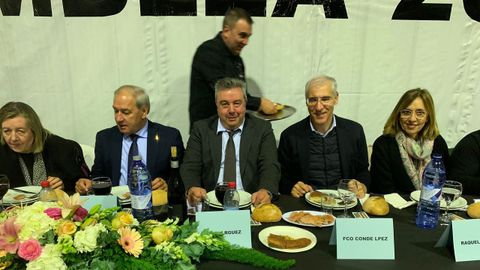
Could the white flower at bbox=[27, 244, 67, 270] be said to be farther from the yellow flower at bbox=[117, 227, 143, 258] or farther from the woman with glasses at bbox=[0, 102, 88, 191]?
the woman with glasses at bbox=[0, 102, 88, 191]

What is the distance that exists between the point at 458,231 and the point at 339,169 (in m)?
1.11

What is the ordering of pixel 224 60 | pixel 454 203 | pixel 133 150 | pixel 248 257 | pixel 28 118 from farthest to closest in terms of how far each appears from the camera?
pixel 224 60
pixel 133 150
pixel 28 118
pixel 454 203
pixel 248 257

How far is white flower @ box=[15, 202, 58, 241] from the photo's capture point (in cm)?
106

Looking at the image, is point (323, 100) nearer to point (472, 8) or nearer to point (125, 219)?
point (125, 219)

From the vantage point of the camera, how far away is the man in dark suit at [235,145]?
2270 mm

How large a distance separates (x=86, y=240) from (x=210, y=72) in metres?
2.02

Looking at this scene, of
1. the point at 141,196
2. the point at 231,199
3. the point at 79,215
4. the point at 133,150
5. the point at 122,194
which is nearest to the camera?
the point at 79,215

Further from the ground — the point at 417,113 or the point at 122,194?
the point at 417,113

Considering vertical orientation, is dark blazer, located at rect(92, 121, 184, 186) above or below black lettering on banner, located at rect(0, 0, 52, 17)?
below

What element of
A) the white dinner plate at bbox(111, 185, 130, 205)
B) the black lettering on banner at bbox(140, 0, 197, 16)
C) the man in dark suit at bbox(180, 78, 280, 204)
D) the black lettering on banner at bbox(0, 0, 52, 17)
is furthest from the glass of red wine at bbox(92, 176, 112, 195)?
the black lettering on banner at bbox(0, 0, 52, 17)

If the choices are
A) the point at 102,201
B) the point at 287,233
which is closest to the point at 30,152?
the point at 102,201

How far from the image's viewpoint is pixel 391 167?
2408 millimetres

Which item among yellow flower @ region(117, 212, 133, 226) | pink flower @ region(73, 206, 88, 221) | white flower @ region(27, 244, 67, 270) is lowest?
white flower @ region(27, 244, 67, 270)

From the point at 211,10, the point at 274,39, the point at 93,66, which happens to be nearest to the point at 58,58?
the point at 93,66
